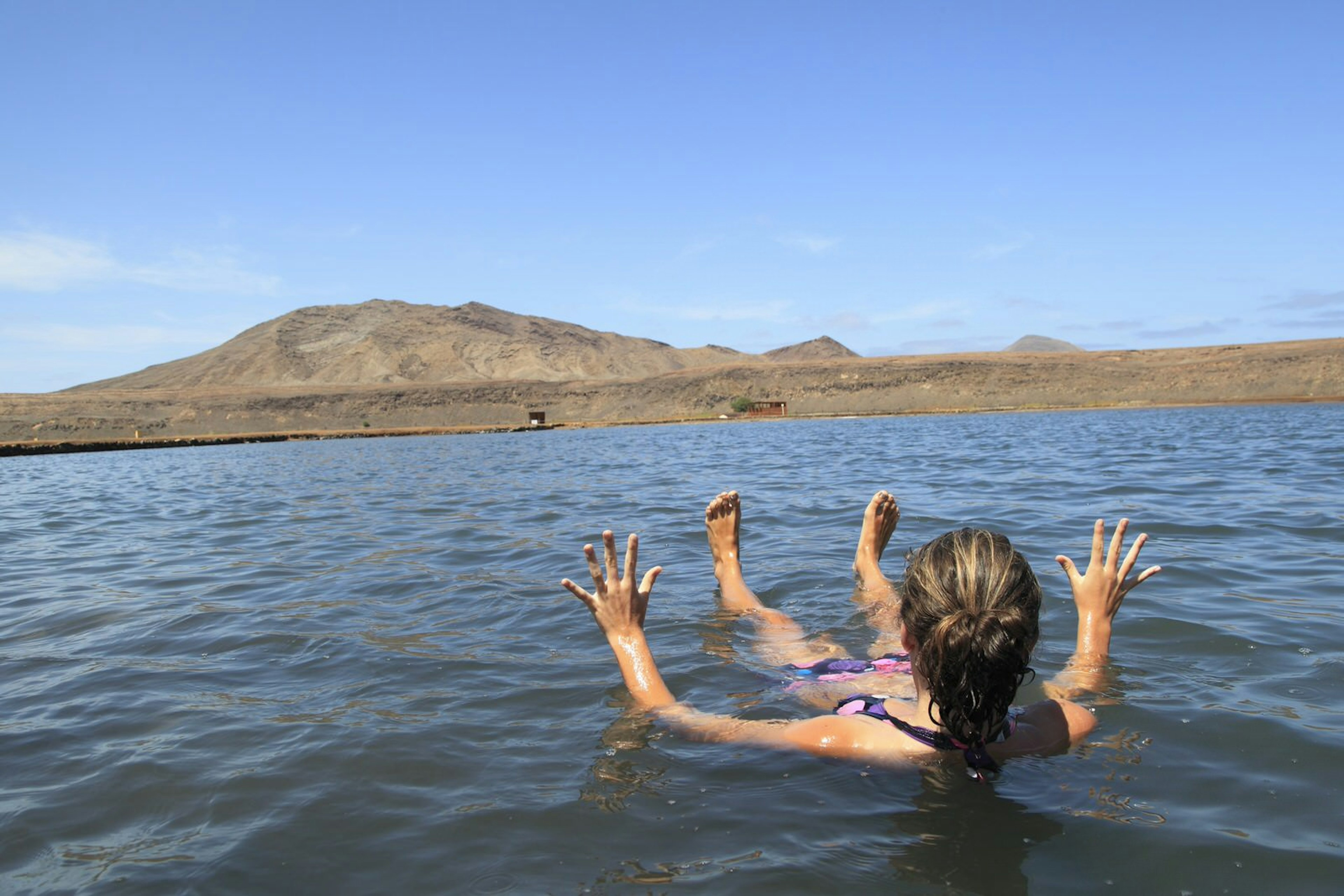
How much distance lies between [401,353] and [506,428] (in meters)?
66.2

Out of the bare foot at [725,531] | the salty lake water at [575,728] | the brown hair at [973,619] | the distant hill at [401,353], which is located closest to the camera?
the brown hair at [973,619]

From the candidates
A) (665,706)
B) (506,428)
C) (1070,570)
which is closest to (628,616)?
(665,706)

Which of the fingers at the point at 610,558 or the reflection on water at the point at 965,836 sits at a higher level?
the fingers at the point at 610,558

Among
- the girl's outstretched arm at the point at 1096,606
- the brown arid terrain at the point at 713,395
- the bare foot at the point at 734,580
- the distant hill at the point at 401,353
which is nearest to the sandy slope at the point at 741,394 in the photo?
the brown arid terrain at the point at 713,395

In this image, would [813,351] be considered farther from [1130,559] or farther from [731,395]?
[1130,559]

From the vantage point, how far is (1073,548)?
6512 millimetres

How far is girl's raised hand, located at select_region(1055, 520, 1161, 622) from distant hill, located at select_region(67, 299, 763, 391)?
89791 millimetres

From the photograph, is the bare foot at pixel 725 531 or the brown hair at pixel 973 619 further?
the bare foot at pixel 725 531

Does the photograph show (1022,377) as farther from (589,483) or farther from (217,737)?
(217,737)

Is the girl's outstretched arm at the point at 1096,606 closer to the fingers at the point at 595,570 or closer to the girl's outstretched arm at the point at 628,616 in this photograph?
the girl's outstretched arm at the point at 628,616

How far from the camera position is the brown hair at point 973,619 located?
221cm

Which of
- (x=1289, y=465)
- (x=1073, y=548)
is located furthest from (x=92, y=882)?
(x=1289, y=465)

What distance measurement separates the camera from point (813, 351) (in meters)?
180

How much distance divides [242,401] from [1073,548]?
65.2 meters
